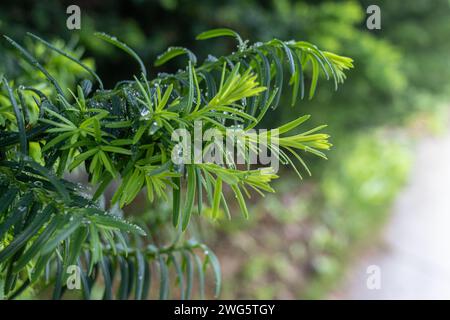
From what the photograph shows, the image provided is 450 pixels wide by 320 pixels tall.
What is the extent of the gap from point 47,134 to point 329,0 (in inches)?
110

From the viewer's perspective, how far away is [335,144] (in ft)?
12.2

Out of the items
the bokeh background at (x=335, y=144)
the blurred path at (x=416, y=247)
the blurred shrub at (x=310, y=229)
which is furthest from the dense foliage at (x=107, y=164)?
the blurred path at (x=416, y=247)

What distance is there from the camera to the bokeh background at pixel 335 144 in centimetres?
279

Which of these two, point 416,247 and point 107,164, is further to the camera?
point 416,247

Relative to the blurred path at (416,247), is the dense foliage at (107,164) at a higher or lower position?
lower

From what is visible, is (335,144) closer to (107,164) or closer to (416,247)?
(416,247)

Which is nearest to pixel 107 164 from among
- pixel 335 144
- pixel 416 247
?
pixel 335 144

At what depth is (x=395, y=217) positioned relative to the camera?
14.0ft

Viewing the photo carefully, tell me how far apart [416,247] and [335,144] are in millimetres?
1004

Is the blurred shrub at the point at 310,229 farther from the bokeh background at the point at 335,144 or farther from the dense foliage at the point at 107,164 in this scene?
the dense foliage at the point at 107,164

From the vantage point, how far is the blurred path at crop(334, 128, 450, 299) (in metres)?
3.43

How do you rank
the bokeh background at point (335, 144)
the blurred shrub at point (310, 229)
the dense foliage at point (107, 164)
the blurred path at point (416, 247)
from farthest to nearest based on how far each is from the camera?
1. the blurred path at point (416, 247)
2. the blurred shrub at point (310, 229)
3. the bokeh background at point (335, 144)
4. the dense foliage at point (107, 164)

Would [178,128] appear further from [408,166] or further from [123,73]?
[408,166]
